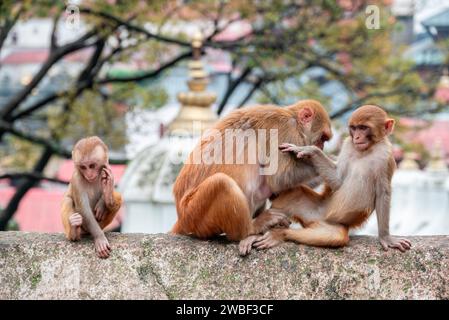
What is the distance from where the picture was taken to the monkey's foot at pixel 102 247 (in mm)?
4430

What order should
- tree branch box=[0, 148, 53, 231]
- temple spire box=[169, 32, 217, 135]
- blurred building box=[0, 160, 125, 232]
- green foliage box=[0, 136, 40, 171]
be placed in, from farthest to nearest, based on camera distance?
1. blurred building box=[0, 160, 125, 232]
2. green foliage box=[0, 136, 40, 171]
3. tree branch box=[0, 148, 53, 231]
4. temple spire box=[169, 32, 217, 135]

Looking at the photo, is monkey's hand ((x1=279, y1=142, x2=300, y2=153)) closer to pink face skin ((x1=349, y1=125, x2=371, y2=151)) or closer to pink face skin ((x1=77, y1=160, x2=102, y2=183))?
pink face skin ((x1=349, y1=125, x2=371, y2=151))

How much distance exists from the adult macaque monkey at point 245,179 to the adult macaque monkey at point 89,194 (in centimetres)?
38

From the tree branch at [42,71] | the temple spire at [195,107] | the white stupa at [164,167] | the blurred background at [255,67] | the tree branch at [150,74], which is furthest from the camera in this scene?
the tree branch at [150,74]

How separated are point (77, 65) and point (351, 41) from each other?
5.81m

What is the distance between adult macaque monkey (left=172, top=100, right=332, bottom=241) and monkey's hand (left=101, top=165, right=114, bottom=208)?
34cm

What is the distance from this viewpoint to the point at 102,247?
4434 millimetres

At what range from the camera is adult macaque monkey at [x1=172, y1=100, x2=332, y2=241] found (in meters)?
4.47

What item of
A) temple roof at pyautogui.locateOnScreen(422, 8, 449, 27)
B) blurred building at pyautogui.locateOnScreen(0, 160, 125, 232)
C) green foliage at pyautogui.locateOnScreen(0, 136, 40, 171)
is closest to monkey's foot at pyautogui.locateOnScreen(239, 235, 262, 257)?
temple roof at pyautogui.locateOnScreen(422, 8, 449, 27)

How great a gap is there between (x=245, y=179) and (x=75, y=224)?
83 centimetres

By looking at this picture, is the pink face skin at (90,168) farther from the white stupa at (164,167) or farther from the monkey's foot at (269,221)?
the white stupa at (164,167)

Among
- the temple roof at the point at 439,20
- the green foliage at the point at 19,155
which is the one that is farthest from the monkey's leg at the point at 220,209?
the green foliage at the point at 19,155

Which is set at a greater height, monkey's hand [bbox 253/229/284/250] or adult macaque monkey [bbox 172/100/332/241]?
adult macaque monkey [bbox 172/100/332/241]
